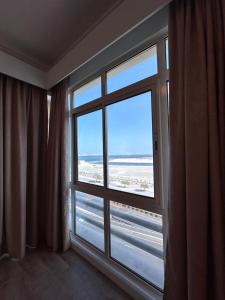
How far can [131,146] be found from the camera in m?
A: 1.73

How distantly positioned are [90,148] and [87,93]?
80 cm

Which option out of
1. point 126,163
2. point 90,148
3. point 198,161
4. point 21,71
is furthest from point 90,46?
point 198,161

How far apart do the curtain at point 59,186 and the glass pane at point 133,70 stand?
823 mm

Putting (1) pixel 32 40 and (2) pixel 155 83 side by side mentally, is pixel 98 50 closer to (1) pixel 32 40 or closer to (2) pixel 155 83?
(2) pixel 155 83

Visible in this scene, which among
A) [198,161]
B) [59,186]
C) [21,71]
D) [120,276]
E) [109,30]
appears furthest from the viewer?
[59,186]

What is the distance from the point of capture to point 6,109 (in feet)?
7.20

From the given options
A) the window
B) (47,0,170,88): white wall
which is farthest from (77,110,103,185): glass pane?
(47,0,170,88): white wall

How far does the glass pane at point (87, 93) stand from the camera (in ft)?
6.93

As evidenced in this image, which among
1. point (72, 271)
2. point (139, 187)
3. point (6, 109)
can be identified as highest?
point (6, 109)

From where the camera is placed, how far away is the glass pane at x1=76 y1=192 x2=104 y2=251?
83.0 inches

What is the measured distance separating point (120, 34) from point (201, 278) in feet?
6.45

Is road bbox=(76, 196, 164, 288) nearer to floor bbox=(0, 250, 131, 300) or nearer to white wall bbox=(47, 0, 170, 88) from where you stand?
floor bbox=(0, 250, 131, 300)

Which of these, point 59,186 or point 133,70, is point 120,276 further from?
point 133,70

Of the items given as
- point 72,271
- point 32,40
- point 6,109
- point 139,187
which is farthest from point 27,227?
point 32,40
